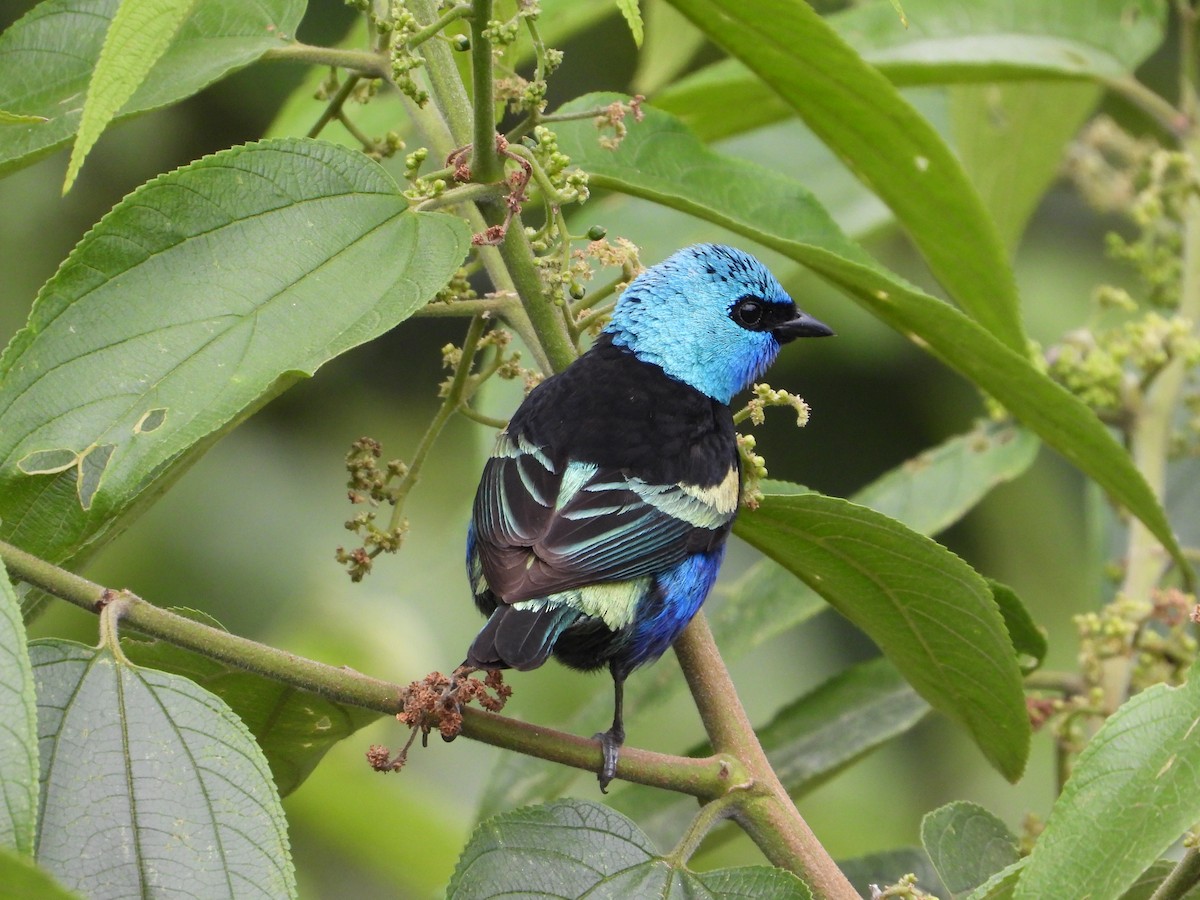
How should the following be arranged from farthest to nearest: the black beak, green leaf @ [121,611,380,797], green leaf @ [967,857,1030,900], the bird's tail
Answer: the black beak, the bird's tail, green leaf @ [121,611,380,797], green leaf @ [967,857,1030,900]

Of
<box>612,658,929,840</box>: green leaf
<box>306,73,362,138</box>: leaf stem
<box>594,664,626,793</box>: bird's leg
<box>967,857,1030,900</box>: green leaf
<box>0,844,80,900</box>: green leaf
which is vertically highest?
<box>306,73,362,138</box>: leaf stem

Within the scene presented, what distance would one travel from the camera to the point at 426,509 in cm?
490

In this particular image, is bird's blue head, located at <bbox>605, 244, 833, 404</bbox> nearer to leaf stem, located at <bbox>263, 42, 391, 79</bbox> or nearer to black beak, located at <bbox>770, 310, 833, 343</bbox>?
black beak, located at <bbox>770, 310, 833, 343</bbox>

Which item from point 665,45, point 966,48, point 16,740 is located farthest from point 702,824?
point 665,45

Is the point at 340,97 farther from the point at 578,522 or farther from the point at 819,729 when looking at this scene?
the point at 819,729

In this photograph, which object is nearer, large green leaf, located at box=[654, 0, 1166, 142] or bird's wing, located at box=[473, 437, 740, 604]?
bird's wing, located at box=[473, 437, 740, 604]

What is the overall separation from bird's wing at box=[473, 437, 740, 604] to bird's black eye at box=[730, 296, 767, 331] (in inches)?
23.1

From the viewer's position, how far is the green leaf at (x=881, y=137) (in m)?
2.22

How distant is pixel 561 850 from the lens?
176 cm

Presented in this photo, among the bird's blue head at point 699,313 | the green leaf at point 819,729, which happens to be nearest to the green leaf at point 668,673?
the green leaf at point 819,729

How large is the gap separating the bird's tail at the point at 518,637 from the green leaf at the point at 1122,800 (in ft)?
2.63

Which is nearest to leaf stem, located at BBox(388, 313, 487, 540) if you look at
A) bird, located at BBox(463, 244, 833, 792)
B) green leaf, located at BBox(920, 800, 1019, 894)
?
bird, located at BBox(463, 244, 833, 792)

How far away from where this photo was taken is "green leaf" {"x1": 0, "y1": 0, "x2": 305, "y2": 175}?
202 centimetres

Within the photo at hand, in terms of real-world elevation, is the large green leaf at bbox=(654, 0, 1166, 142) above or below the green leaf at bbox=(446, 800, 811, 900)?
above
